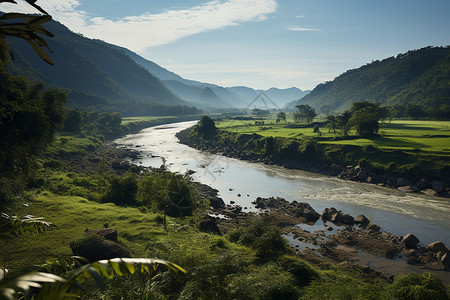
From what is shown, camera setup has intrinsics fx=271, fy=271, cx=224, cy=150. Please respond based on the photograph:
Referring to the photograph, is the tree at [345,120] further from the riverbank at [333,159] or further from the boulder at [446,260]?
the boulder at [446,260]

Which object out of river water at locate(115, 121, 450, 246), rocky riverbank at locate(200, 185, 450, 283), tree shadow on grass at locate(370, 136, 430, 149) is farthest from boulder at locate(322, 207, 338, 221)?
tree shadow on grass at locate(370, 136, 430, 149)

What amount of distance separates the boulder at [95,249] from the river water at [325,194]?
2436 cm

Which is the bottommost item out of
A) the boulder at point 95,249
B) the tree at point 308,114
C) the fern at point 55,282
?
the boulder at point 95,249

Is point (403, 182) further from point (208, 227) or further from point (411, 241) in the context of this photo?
point (208, 227)

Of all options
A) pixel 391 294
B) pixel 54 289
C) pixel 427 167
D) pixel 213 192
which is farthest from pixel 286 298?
pixel 427 167

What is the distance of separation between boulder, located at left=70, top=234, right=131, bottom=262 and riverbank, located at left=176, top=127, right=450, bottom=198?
45.8 meters

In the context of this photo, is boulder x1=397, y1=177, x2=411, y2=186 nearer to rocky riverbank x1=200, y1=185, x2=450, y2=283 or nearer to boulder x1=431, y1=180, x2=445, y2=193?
boulder x1=431, y1=180, x2=445, y2=193

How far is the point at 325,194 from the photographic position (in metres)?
43.9

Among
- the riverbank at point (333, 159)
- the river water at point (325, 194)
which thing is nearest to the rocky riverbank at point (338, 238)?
the river water at point (325, 194)

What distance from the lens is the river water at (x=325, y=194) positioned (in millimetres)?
31906

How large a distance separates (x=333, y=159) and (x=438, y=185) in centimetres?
2008

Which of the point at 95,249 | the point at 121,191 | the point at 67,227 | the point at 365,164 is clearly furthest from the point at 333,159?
the point at 95,249

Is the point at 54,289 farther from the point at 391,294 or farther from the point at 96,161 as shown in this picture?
the point at 96,161

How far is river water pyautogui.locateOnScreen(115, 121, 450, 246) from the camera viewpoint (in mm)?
31906
